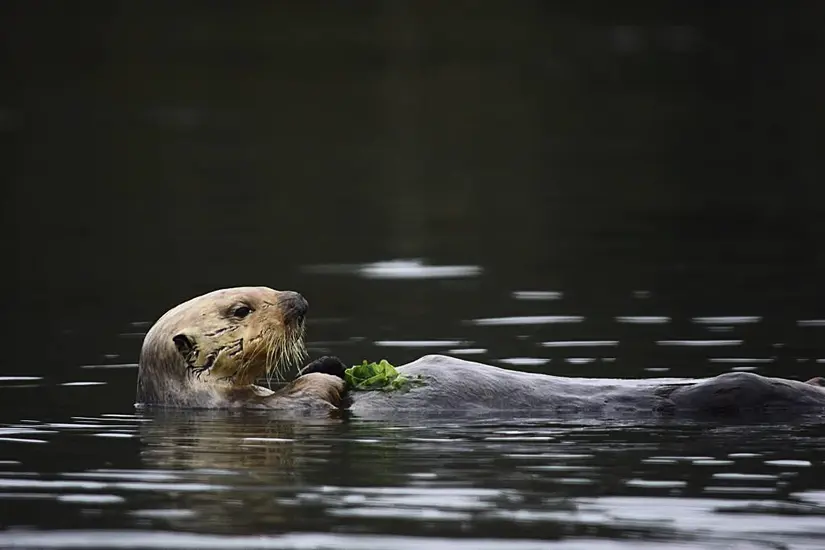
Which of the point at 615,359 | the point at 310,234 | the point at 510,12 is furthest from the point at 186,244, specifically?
the point at 510,12

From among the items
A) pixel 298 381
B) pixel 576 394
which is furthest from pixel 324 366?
pixel 576 394

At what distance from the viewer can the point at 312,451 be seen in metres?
7.67

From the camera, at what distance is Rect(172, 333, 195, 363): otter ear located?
8508 mm

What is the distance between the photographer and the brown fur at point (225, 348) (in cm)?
854

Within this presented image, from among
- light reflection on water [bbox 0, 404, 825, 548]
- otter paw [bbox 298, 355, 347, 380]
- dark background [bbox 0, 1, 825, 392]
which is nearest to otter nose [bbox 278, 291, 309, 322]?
otter paw [bbox 298, 355, 347, 380]

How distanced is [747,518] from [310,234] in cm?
1163

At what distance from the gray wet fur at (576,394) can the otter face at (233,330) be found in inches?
17.8

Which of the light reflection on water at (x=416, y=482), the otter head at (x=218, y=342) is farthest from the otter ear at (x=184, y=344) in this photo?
the light reflection on water at (x=416, y=482)

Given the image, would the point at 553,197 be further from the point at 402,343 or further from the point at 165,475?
the point at 165,475

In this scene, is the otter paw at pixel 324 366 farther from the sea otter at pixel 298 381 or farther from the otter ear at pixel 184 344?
the otter ear at pixel 184 344

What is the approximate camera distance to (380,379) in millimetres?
8414

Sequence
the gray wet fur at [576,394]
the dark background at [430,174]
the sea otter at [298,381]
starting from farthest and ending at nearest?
the dark background at [430,174] → the sea otter at [298,381] → the gray wet fur at [576,394]

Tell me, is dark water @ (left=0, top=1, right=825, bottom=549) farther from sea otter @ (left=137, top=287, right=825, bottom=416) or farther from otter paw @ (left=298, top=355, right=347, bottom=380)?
otter paw @ (left=298, top=355, right=347, bottom=380)

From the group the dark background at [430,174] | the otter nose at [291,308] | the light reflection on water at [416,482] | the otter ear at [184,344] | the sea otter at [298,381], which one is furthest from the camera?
the dark background at [430,174]
